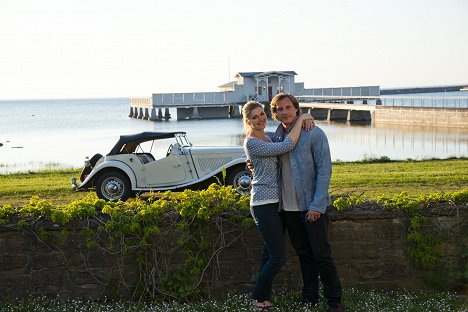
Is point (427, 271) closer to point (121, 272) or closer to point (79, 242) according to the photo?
point (121, 272)

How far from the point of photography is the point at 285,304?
6.36 m

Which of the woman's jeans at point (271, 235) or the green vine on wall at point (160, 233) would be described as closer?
the woman's jeans at point (271, 235)

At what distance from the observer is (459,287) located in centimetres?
674

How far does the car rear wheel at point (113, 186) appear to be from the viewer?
495 inches

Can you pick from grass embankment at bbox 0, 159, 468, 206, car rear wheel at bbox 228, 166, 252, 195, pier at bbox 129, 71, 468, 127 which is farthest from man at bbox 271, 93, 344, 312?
pier at bbox 129, 71, 468, 127

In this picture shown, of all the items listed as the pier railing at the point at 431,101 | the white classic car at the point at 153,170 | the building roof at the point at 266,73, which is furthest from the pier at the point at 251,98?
the white classic car at the point at 153,170

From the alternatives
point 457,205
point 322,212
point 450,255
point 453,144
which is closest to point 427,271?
point 450,255

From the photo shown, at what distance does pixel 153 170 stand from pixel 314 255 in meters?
6.96

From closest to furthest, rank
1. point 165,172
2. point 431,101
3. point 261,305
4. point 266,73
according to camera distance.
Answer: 1. point 261,305
2. point 165,172
3. point 431,101
4. point 266,73

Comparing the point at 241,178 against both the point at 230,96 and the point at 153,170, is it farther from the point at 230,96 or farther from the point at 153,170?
the point at 230,96

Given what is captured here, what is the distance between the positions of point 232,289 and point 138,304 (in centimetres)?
92

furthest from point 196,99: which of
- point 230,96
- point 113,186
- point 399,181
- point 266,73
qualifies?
point 113,186

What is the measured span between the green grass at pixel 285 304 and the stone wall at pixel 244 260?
0.12 metres

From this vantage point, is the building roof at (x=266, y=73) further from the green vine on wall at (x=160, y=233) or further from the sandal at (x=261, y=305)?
the sandal at (x=261, y=305)
